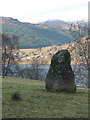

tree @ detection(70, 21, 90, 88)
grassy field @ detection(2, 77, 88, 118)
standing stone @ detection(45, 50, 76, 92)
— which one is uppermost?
tree @ detection(70, 21, 90, 88)

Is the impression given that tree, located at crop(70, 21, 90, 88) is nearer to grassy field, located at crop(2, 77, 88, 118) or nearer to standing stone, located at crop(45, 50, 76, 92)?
standing stone, located at crop(45, 50, 76, 92)

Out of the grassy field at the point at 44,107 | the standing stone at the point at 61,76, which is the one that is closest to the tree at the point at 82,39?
the standing stone at the point at 61,76

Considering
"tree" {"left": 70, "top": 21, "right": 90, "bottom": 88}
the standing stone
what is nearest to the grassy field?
the standing stone

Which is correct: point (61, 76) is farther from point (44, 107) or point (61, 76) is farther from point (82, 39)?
point (82, 39)

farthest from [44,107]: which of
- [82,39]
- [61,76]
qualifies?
[82,39]

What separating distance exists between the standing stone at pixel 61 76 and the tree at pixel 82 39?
50.1ft

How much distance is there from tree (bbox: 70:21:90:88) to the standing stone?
601 inches

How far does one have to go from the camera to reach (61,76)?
19.5 metres

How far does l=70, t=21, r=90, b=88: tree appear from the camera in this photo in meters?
35.9

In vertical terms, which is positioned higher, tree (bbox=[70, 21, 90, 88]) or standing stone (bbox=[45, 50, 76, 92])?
tree (bbox=[70, 21, 90, 88])

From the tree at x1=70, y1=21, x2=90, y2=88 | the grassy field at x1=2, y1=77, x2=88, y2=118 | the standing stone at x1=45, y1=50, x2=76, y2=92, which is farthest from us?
the tree at x1=70, y1=21, x2=90, y2=88

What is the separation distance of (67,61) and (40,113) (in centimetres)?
924

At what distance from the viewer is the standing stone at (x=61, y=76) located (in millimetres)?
19219

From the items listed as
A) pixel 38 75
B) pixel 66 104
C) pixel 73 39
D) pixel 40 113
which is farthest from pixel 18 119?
pixel 38 75
